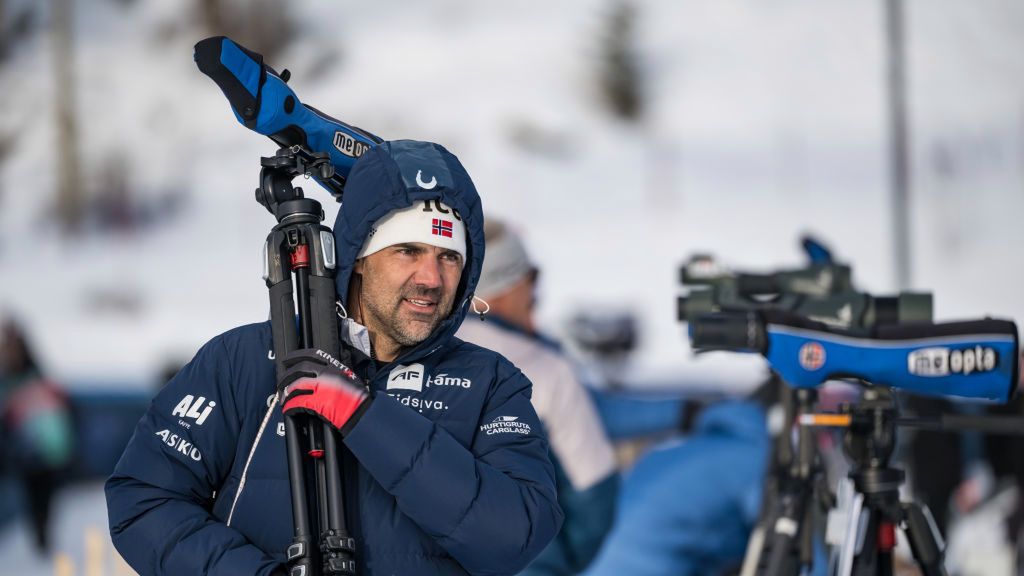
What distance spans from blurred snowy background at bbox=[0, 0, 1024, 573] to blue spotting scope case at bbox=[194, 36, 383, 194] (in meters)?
10.2

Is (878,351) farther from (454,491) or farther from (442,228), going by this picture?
(454,491)

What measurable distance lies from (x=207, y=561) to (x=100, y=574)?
421 cm

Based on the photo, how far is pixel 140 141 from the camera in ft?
41.8

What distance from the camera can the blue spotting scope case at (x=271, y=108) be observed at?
82.4 inches

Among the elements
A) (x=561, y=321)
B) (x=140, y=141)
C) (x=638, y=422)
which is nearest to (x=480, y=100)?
(x=561, y=321)

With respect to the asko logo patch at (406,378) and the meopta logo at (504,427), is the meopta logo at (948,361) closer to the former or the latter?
the meopta logo at (504,427)

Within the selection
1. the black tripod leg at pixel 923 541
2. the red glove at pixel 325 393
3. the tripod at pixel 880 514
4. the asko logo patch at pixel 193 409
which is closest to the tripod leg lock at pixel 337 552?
the red glove at pixel 325 393

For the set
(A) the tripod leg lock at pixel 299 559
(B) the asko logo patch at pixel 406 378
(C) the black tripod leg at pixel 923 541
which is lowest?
(C) the black tripod leg at pixel 923 541

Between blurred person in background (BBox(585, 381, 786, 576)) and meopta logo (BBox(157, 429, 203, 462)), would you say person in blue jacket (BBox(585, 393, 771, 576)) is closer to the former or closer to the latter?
blurred person in background (BBox(585, 381, 786, 576))

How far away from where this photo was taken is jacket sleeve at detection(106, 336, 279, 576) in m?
1.97

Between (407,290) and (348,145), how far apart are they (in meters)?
0.30

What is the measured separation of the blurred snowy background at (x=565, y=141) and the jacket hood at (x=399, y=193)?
10259 mm

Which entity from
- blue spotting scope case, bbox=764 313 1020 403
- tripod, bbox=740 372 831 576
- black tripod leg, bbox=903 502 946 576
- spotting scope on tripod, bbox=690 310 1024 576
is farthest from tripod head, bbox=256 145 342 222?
tripod, bbox=740 372 831 576

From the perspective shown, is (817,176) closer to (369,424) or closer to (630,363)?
(630,363)
